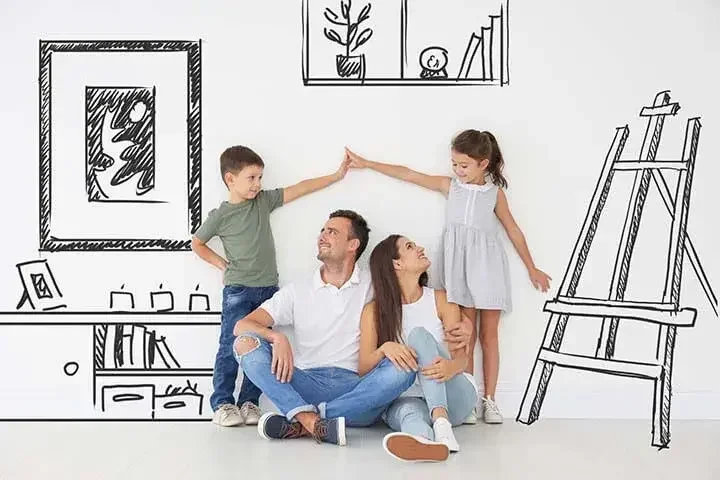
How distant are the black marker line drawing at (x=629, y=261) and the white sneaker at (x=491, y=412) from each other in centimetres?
13

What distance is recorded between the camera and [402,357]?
324cm

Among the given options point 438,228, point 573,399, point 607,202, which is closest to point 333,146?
point 438,228

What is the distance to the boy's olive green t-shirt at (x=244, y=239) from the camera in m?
3.62

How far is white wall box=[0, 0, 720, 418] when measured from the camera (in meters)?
3.72

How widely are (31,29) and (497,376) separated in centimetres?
249

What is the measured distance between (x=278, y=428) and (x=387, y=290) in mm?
710

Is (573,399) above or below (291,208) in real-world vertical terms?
below

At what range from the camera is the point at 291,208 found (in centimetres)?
374

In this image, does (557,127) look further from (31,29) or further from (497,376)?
(31,29)

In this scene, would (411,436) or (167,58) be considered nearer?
(411,436)

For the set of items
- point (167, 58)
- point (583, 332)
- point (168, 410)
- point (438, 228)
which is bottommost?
point (168, 410)

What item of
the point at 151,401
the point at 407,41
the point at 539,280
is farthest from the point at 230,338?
the point at 407,41

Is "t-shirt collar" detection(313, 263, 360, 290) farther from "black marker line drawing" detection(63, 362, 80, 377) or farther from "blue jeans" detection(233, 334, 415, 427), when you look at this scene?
"black marker line drawing" detection(63, 362, 80, 377)

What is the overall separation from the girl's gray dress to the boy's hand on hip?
2.39ft
